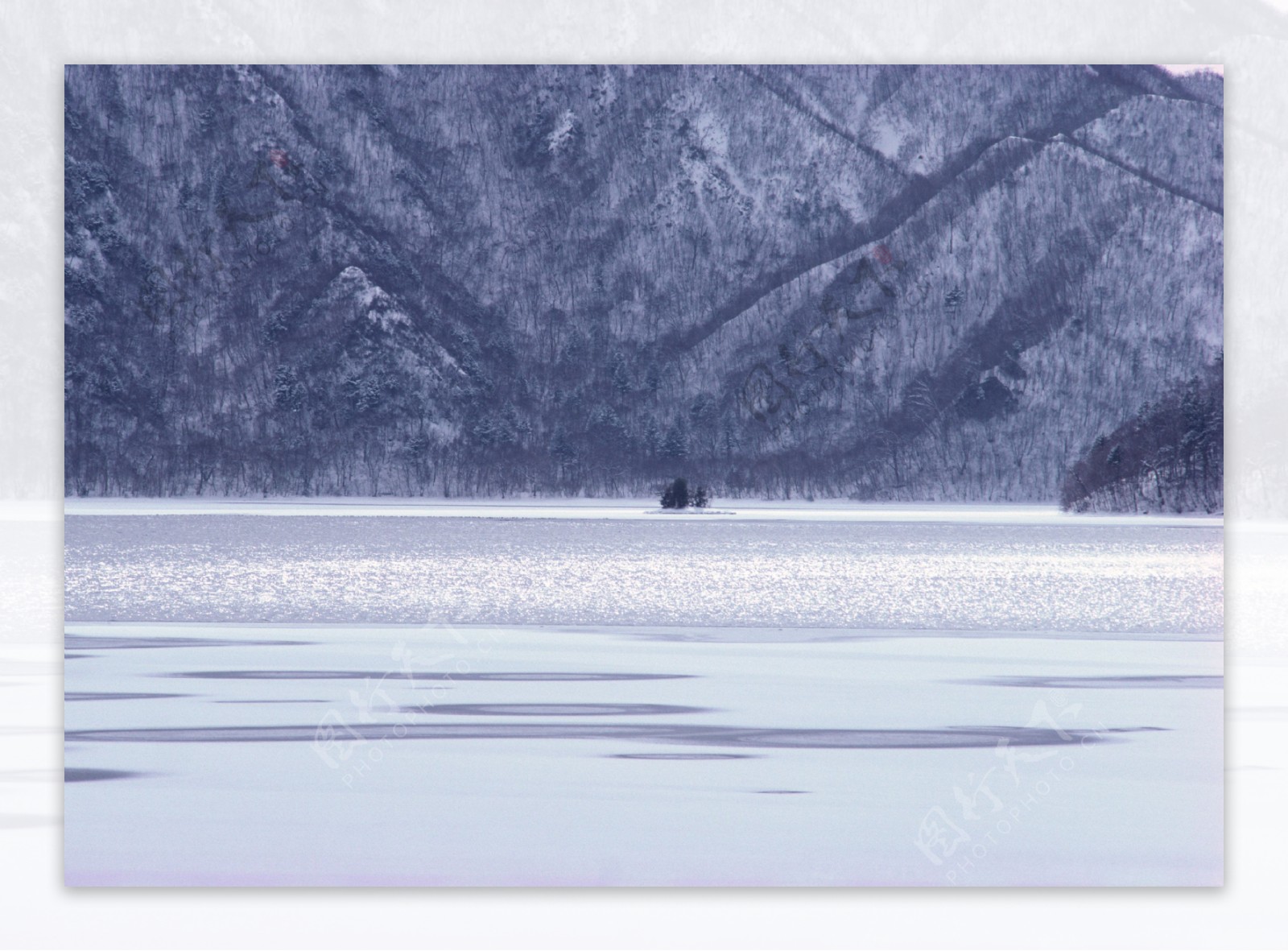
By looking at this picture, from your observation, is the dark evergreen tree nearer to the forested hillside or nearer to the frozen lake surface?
the forested hillside

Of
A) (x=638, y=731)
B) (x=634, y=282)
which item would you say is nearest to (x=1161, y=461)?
(x=634, y=282)

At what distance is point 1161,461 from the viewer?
21844 millimetres

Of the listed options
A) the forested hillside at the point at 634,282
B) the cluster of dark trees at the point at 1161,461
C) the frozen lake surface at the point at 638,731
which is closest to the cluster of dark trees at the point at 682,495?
the forested hillside at the point at 634,282

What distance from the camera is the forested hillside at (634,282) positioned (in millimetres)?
17594

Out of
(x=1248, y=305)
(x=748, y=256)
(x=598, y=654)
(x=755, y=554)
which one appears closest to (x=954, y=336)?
(x=748, y=256)

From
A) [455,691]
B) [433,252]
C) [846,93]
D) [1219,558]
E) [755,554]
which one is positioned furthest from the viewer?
[433,252]

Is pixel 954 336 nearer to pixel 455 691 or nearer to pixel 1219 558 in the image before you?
pixel 1219 558

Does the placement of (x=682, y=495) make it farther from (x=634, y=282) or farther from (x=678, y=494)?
(x=634, y=282)

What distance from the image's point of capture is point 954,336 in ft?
96.0

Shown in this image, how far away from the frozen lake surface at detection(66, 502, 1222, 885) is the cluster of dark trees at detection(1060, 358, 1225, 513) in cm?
336

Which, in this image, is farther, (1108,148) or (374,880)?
(1108,148)

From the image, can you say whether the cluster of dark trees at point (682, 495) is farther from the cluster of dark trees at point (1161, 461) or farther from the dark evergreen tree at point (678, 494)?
the cluster of dark trees at point (1161, 461)

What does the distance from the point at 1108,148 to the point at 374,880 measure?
21.4 metres

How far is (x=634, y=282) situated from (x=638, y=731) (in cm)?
1695
